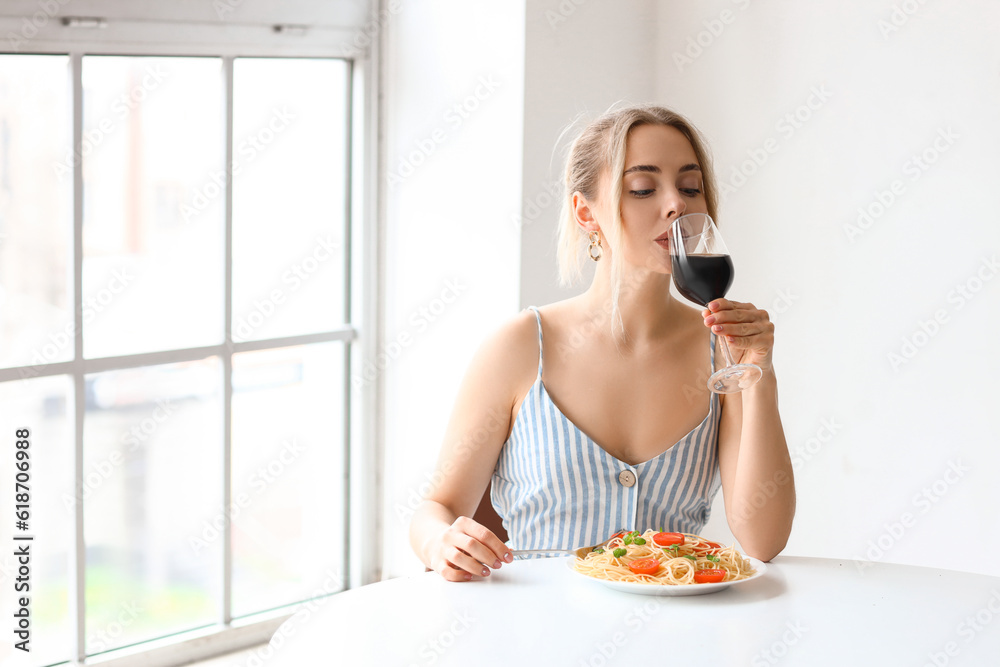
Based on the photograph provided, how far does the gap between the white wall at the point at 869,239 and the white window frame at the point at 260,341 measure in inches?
34.0

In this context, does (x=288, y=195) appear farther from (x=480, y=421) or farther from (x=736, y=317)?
(x=736, y=317)

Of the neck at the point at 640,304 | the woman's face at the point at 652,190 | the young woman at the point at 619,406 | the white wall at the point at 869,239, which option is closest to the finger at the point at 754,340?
the young woman at the point at 619,406

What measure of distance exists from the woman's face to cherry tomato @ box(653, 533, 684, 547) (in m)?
0.45

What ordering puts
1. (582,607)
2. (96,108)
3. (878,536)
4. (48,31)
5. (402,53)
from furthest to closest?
1. (402,53)
2. (878,536)
3. (96,108)
4. (48,31)
5. (582,607)

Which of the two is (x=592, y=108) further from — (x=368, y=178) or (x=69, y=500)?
(x=69, y=500)

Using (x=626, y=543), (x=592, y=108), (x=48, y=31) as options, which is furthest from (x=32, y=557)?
(x=592, y=108)

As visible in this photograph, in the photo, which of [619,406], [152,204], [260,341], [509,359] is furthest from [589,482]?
[152,204]

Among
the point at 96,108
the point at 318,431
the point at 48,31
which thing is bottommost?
the point at 318,431

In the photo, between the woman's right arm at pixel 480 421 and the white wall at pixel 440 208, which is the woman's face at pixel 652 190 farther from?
the white wall at pixel 440 208

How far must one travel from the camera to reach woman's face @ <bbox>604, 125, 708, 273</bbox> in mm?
1572

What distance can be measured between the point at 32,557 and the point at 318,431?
2.60 ft

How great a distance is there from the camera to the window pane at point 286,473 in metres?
2.48

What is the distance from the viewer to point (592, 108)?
2.55 meters

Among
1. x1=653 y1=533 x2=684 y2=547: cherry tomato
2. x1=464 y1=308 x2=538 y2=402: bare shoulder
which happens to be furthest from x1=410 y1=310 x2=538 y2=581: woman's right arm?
x1=653 y1=533 x2=684 y2=547: cherry tomato
